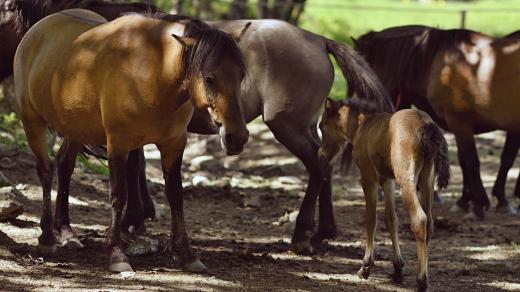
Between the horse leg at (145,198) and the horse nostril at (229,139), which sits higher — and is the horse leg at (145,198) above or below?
below

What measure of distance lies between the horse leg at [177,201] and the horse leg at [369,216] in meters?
1.08

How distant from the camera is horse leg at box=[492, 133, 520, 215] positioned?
9516 millimetres

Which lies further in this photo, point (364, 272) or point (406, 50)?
point (406, 50)

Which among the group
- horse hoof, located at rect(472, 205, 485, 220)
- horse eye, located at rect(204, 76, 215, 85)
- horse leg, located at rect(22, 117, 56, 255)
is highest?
horse eye, located at rect(204, 76, 215, 85)

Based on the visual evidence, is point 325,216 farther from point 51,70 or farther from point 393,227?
point 51,70

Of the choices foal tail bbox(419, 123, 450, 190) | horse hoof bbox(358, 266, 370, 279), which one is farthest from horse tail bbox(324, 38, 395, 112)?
foal tail bbox(419, 123, 450, 190)

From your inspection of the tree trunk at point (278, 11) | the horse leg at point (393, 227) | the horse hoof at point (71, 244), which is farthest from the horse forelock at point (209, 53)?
the tree trunk at point (278, 11)

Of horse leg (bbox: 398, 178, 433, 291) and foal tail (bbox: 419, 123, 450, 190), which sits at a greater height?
foal tail (bbox: 419, 123, 450, 190)

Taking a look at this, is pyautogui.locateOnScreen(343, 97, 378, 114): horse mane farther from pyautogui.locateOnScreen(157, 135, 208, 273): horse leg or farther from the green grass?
the green grass

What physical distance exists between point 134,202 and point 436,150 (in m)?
2.64

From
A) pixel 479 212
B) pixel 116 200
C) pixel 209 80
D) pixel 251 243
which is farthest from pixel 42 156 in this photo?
pixel 479 212

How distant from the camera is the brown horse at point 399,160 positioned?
18.5 ft

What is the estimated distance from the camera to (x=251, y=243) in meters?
7.39

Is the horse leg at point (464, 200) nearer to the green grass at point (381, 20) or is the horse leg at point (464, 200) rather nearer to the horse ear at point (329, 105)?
the horse ear at point (329, 105)
